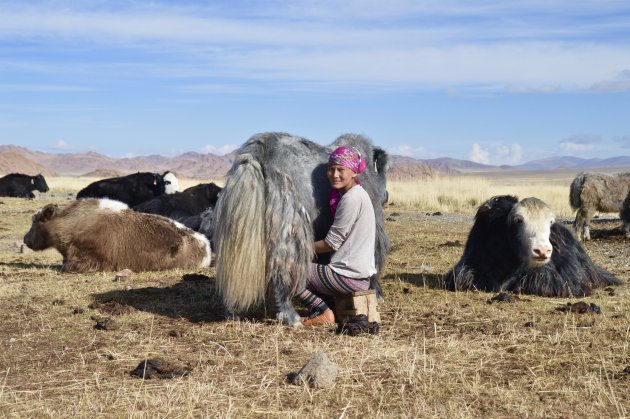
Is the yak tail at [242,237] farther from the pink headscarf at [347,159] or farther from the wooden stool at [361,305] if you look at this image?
the wooden stool at [361,305]

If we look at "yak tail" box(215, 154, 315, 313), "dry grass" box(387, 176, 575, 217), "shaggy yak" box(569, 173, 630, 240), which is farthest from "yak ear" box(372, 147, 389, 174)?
"dry grass" box(387, 176, 575, 217)

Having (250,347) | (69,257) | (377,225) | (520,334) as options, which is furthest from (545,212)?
(69,257)

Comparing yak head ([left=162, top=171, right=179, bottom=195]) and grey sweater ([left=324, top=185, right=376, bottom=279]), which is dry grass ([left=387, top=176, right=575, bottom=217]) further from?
grey sweater ([left=324, top=185, right=376, bottom=279])

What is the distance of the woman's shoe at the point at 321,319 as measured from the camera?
727 centimetres

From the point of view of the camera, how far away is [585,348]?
613 centimetres

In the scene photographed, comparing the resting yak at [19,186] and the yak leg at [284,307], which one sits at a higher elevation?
the resting yak at [19,186]

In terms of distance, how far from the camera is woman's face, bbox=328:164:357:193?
7.16 meters

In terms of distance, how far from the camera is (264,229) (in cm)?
697

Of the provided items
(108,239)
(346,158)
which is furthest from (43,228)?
(346,158)

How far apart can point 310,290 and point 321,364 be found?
2176 millimetres

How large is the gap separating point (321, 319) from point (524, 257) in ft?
9.84

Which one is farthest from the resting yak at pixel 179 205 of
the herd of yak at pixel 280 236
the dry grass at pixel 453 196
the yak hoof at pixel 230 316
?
the dry grass at pixel 453 196

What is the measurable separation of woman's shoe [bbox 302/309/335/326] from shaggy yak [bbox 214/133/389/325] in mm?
124

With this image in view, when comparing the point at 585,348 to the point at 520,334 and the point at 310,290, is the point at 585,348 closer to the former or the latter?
the point at 520,334
